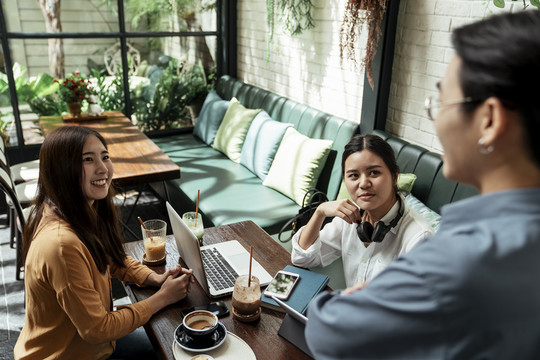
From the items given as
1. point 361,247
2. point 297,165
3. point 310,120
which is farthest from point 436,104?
point 310,120

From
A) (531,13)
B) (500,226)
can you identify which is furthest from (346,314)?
(531,13)

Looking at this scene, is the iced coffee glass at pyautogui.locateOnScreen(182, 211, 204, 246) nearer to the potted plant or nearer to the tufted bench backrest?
the tufted bench backrest

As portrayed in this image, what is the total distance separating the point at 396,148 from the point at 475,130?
2235mm

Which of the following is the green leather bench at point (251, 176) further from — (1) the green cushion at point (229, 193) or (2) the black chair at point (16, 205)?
(2) the black chair at point (16, 205)

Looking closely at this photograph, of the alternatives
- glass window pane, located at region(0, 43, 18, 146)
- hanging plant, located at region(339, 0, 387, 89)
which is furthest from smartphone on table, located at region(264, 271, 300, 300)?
glass window pane, located at region(0, 43, 18, 146)

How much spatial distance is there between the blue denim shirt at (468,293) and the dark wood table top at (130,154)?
242cm

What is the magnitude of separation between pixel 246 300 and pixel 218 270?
0.34 meters

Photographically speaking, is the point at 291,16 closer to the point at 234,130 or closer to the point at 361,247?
the point at 234,130

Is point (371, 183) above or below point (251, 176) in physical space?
above

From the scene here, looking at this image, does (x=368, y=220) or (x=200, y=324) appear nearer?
(x=200, y=324)

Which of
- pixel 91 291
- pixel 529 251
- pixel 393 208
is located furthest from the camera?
pixel 393 208

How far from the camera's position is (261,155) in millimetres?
3613

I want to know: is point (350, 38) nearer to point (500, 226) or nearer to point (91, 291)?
point (91, 291)

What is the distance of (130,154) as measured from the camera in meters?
3.29
